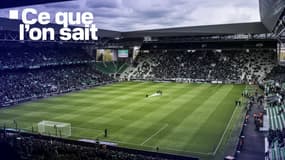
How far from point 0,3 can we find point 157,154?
12.6 meters

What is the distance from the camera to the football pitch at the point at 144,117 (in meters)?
23.6

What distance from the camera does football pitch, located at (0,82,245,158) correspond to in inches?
929

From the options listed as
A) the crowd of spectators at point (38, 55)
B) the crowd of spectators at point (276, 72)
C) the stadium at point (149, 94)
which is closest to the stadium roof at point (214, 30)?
the stadium at point (149, 94)

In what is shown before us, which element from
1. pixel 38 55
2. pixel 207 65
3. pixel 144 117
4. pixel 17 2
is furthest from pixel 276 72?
pixel 17 2

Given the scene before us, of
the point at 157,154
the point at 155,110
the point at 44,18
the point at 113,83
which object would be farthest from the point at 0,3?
the point at 113,83

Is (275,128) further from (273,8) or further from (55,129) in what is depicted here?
(55,129)

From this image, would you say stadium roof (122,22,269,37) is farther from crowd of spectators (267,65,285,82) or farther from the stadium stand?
the stadium stand

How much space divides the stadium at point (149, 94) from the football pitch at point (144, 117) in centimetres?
9

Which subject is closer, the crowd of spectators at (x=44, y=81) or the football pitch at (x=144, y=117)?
the football pitch at (x=144, y=117)

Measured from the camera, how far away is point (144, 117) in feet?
103

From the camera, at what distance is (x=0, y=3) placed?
27.2ft

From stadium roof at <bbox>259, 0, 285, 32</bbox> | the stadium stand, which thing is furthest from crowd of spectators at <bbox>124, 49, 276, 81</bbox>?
stadium roof at <bbox>259, 0, 285, 32</bbox>

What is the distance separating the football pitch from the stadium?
0.09 meters

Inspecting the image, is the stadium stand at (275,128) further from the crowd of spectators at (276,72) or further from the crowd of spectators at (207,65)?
the crowd of spectators at (207,65)
